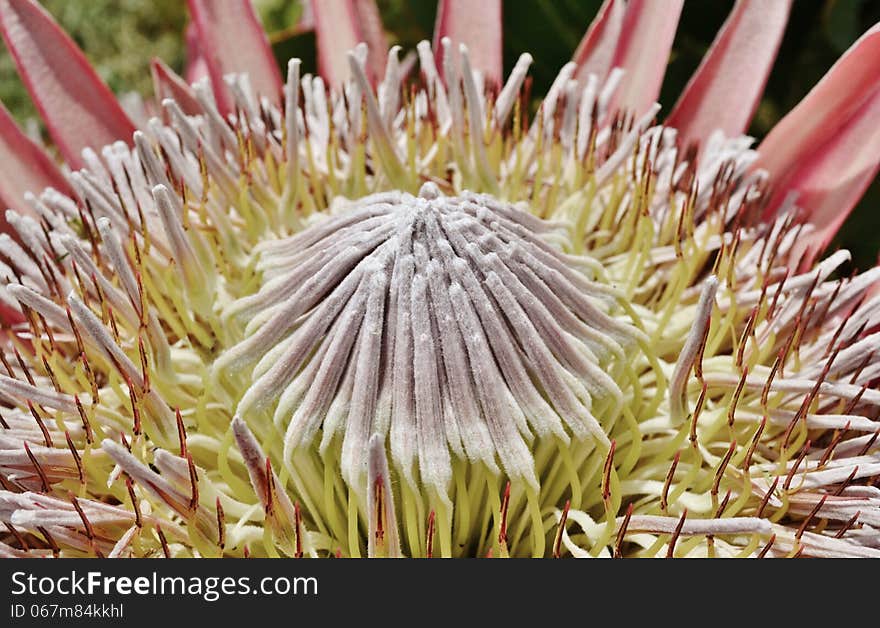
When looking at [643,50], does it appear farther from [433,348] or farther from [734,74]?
[433,348]

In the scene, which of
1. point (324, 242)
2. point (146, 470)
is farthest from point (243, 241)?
point (146, 470)

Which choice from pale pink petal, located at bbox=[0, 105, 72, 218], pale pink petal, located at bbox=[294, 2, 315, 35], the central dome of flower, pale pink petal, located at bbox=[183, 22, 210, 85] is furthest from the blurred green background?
the central dome of flower

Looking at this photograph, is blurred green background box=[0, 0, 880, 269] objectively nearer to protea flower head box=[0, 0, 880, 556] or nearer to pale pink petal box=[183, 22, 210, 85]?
pale pink petal box=[183, 22, 210, 85]

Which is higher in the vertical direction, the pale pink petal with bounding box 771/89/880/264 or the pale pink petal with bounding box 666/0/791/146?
the pale pink petal with bounding box 666/0/791/146

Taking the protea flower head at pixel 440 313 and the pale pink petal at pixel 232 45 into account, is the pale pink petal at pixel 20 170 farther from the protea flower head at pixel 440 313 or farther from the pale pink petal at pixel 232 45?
the pale pink petal at pixel 232 45

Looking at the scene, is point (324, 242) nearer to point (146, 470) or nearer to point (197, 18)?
point (146, 470)

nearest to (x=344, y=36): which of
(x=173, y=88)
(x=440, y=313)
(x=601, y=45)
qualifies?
(x=173, y=88)

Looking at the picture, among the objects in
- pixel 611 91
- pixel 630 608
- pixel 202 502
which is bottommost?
pixel 630 608
